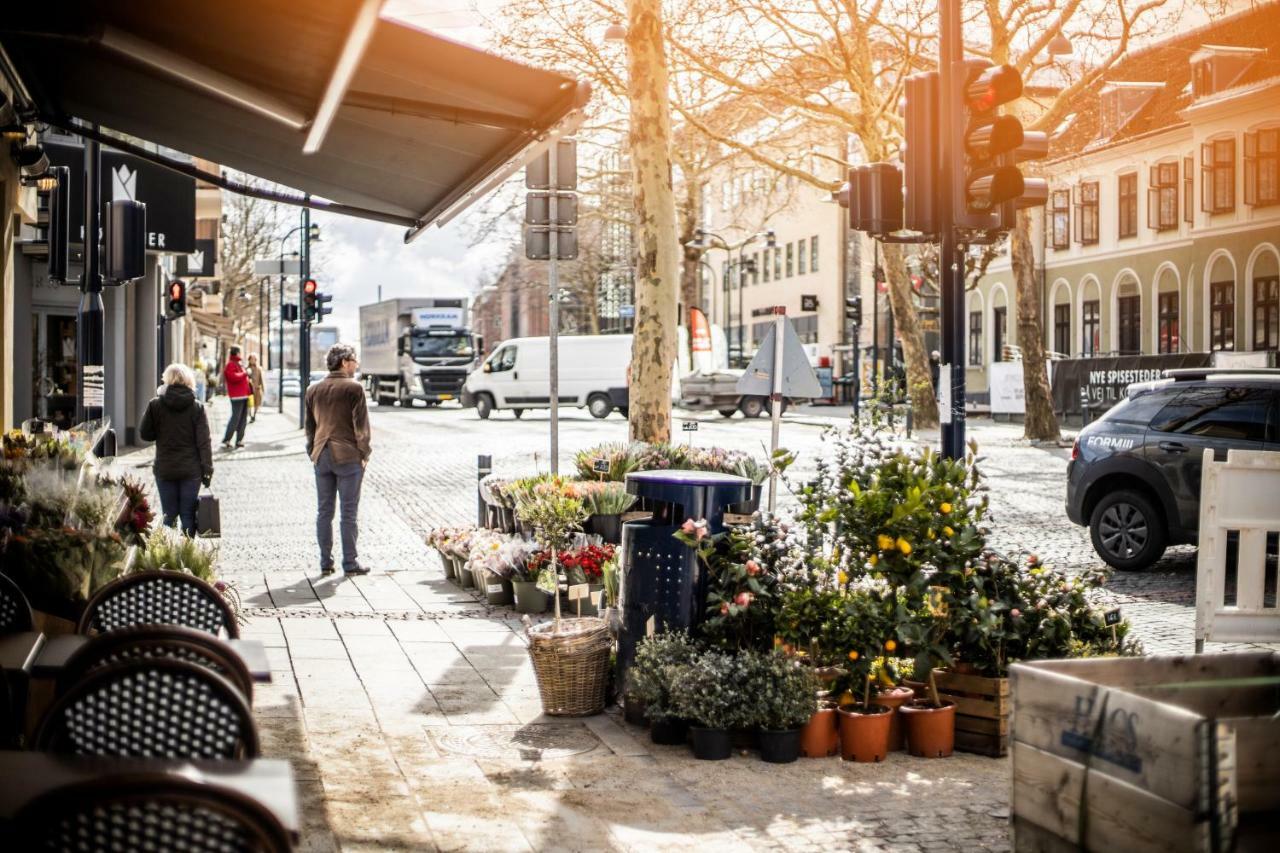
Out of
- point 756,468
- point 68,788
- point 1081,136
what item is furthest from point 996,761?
point 1081,136

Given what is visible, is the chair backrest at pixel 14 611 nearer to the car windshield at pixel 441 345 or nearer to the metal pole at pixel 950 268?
the metal pole at pixel 950 268

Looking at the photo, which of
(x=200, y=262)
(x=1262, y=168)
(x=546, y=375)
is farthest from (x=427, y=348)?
(x=1262, y=168)

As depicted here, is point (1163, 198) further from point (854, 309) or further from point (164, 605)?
point (164, 605)

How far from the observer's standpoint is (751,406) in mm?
47938

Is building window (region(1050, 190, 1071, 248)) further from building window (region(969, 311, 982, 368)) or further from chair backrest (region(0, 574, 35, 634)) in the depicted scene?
chair backrest (region(0, 574, 35, 634))

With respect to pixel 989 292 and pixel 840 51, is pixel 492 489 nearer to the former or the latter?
pixel 840 51

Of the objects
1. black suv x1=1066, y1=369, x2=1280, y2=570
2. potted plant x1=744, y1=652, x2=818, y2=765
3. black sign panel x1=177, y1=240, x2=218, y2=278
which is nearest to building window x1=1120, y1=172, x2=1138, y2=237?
black sign panel x1=177, y1=240, x2=218, y2=278

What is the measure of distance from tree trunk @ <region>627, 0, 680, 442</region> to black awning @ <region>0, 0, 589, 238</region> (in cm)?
565

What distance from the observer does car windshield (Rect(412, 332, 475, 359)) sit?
5772 centimetres

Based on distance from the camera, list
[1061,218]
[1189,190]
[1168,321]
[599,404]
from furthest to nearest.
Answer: [1061,218]
[1168,321]
[599,404]
[1189,190]

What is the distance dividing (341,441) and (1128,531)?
6.76 metres

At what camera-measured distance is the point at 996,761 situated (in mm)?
6949

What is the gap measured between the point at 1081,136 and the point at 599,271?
38982 millimetres

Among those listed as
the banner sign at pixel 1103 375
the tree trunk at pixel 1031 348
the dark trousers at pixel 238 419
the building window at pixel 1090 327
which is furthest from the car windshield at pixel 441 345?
the tree trunk at pixel 1031 348
